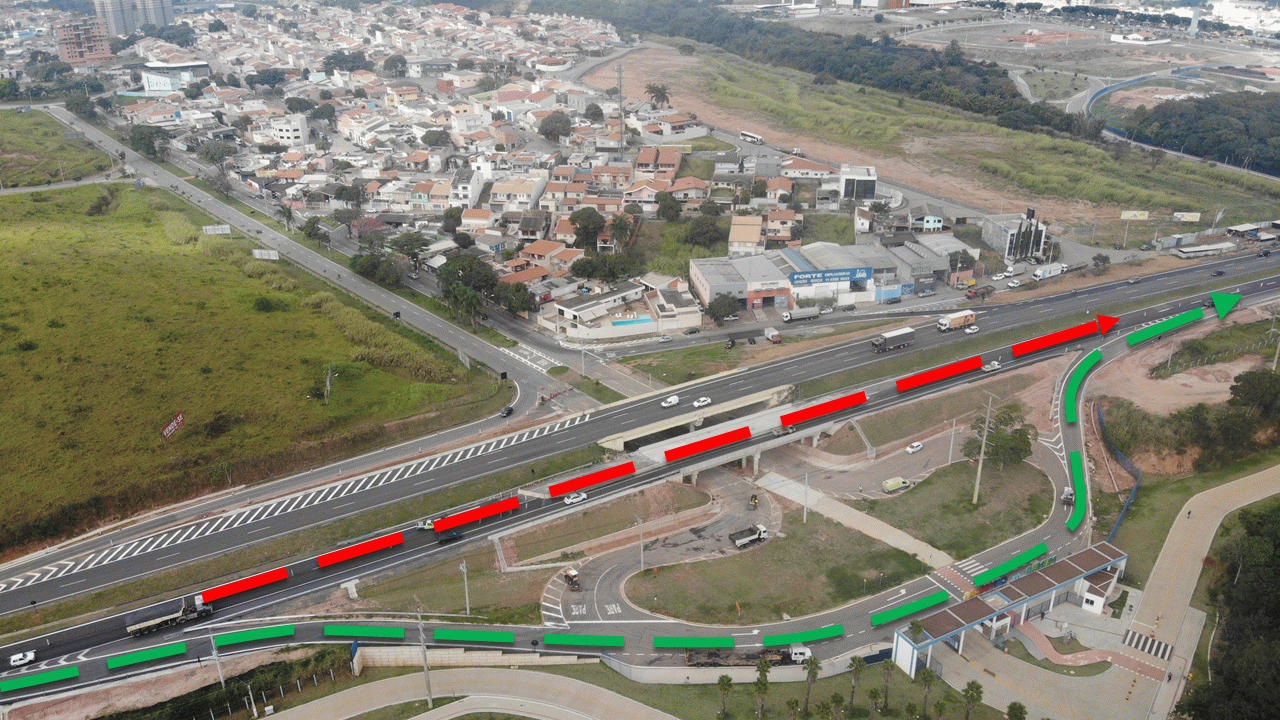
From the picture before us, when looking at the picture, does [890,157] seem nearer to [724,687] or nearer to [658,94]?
[658,94]

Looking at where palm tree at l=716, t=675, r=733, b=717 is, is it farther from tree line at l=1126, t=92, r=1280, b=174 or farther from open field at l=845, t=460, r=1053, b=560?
tree line at l=1126, t=92, r=1280, b=174

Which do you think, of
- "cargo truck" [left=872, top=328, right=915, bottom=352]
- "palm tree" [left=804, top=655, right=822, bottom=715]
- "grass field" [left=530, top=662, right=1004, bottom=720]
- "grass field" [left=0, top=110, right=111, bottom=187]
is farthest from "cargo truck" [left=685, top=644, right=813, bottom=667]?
"grass field" [left=0, top=110, right=111, bottom=187]

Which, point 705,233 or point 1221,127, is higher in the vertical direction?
point 1221,127

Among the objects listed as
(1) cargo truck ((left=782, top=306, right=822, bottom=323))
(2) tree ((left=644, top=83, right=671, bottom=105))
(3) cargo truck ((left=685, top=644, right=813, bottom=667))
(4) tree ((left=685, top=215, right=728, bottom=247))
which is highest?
(2) tree ((left=644, top=83, right=671, bottom=105))

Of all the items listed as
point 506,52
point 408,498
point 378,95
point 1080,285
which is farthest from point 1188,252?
point 506,52

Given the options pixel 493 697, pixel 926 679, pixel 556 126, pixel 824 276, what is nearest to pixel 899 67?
pixel 556 126
